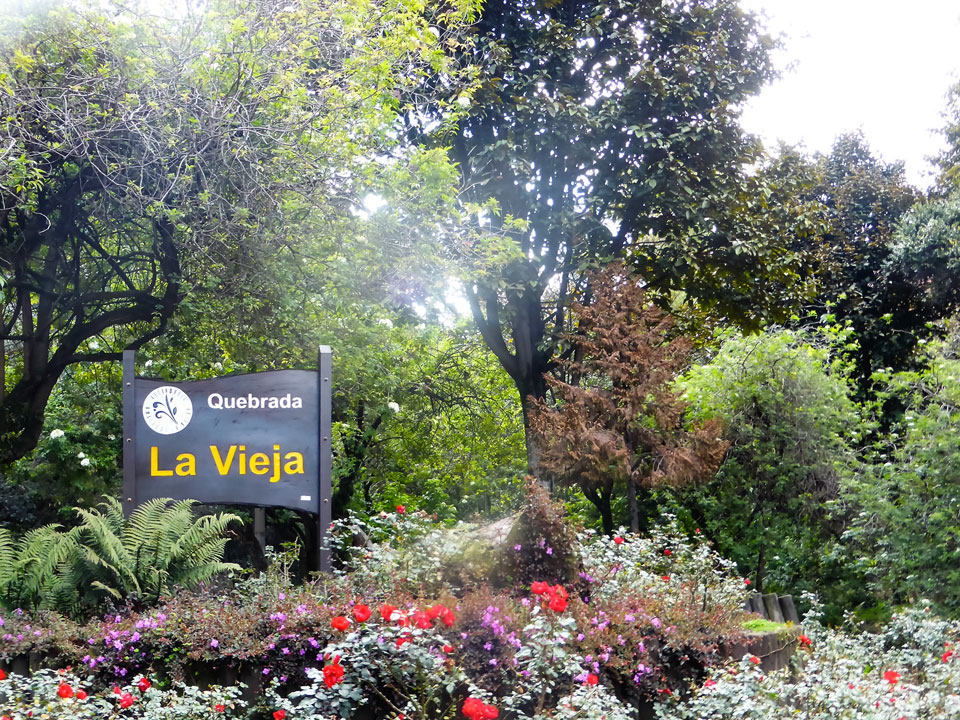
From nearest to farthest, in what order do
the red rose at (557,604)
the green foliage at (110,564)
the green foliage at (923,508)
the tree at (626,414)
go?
the red rose at (557,604) < the green foliage at (110,564) < the green foliage at (923,508) < the tree at (626,414)

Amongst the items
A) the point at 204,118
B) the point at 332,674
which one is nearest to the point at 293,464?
the point at 332,674

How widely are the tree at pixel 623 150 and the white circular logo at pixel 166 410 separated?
6440mm

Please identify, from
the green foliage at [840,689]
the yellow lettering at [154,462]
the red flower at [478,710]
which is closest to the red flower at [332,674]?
the red flower at [478,710]

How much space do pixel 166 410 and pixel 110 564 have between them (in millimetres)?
1362

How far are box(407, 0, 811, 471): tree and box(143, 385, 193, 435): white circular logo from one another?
21.1 ft

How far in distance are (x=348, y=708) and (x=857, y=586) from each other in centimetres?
991

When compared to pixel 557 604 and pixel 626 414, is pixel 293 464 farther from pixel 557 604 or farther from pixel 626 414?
pixel 626 414

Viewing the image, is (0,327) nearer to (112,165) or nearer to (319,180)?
(112,165)

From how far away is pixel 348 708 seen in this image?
461 centimetres

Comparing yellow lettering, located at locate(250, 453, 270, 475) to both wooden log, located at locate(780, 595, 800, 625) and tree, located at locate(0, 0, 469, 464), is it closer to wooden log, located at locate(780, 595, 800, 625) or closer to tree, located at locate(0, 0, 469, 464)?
tree, located at locate(0, 0, 469, 464)

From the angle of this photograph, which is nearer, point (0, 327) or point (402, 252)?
point (402, 252)

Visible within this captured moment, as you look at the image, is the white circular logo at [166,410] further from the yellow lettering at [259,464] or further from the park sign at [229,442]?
the yellow lettering at [259,464]

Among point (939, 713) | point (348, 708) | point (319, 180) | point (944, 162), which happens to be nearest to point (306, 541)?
point (319, 180)

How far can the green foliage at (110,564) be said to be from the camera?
222 inches
